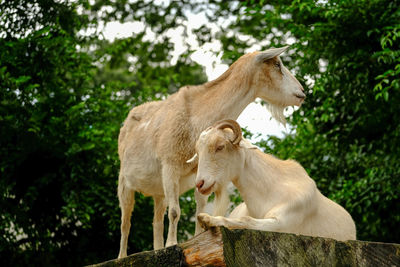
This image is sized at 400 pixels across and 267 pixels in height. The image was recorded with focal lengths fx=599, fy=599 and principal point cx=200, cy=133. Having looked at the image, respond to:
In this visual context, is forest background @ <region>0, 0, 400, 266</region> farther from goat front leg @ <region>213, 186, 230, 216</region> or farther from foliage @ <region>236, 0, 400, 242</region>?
goat front leg @ <region>213, 186, 230, 216</region>

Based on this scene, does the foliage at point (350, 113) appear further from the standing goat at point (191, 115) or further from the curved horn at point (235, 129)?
the curved horn at point (235, 129)

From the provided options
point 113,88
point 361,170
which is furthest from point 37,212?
point 361,170

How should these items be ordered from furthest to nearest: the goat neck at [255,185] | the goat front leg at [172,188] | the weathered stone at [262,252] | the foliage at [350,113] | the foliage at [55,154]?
the foliage at [55,154], the foliage at [350,113], the goat front leg at [172,188], the goat neck at [255,185], the weathered stone at [262,252]

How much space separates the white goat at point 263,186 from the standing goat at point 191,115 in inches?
24.6

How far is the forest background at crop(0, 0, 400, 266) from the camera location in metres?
9.02

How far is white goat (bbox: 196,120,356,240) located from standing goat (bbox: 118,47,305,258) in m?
0.63

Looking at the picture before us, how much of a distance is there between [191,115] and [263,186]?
1.20 metres

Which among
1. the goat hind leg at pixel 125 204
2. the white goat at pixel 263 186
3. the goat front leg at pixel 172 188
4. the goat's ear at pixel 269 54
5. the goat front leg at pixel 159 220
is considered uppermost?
the goat's ear at pixel 269 54

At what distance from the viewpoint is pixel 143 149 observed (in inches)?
234

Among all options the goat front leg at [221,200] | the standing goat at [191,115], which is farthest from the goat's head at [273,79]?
the goat front leg at [221,200]

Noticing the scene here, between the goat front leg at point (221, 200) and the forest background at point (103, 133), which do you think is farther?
the forest background at point (103, 133)

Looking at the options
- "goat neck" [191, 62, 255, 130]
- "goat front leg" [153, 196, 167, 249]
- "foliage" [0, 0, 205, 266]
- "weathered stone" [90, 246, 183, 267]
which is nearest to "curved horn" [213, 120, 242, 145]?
"goat neck" [191, 62, 255, 130]

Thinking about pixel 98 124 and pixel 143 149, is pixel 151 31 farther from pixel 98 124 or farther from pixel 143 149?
pixel 143 149

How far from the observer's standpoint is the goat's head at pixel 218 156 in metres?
4.30
